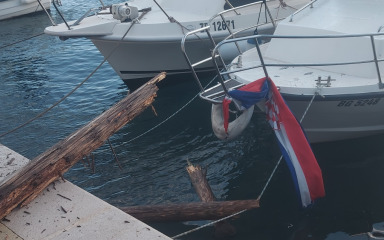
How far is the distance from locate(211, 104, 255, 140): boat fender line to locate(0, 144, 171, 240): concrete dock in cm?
201

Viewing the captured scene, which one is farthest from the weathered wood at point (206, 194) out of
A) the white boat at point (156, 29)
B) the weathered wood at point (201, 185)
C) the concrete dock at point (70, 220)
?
the white boat at point (156, 29)

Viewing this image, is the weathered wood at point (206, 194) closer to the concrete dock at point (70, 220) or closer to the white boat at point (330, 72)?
the white boat at point (330, 72)

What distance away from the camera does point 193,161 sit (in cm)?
858

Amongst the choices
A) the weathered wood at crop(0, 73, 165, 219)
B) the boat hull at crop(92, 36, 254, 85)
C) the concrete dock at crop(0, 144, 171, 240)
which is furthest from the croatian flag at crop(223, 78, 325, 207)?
the boat hull at crop(92, 36, 254, 85)

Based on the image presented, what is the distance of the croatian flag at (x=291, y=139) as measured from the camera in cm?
646

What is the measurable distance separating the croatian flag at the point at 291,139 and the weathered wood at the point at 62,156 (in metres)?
1.31

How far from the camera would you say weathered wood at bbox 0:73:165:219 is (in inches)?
224

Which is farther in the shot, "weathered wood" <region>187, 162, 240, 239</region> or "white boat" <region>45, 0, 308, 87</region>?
"white boat" <region>45, 0, 308, 87</region>

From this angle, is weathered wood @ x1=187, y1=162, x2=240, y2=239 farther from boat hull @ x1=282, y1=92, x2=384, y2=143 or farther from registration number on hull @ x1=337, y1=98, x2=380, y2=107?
registration number on hull @ x1=337, y1=98, x2=380, y2=107

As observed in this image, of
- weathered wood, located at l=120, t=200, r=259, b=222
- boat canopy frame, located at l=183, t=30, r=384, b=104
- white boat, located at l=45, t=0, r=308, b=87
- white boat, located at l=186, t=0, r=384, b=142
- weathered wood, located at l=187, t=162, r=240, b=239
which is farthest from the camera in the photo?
white boat, located at l=45, t=0, r=308, b=87

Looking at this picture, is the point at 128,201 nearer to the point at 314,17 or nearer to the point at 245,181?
the point at 245,181

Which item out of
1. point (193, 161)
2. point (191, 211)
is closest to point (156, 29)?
point (193, 161)

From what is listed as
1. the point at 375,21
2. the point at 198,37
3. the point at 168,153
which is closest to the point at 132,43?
the point at 198,37

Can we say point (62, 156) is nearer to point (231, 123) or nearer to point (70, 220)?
point (70, 220)
